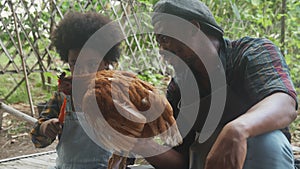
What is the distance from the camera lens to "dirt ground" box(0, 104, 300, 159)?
2984 millimetres

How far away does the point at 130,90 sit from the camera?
100 centimetres

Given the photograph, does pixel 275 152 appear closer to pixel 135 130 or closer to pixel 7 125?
pixel 135 130

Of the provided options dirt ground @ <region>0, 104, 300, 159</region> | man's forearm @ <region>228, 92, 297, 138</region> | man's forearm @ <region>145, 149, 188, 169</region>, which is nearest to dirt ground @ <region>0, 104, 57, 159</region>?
dirt ground @ <region>0, 104, 300, 159</region>

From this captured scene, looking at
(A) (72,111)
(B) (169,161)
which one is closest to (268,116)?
(B) (169,161)

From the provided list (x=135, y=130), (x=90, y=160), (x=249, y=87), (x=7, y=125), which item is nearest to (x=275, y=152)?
(x=249, y=87)

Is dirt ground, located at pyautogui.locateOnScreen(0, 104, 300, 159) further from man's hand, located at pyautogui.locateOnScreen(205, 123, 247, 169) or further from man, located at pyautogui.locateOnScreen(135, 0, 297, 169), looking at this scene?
man's hand, located at pyautogui.locateOnScreen(205, 123, 247, 169)

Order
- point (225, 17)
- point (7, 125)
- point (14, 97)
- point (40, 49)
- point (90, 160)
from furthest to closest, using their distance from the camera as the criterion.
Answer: point (225, 17) < point (14, 97) < point (40, 49) < point (7, 125) < point (90, 160)

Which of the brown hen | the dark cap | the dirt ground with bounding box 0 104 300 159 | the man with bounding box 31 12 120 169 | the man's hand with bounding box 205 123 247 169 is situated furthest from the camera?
the dirt ground with bounding box 0 104 300 159

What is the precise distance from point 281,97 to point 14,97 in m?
3.50

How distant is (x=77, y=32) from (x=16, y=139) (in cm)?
191

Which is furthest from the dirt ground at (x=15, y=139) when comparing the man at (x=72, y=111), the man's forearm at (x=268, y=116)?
the man's forearm at (x=268, y=116)

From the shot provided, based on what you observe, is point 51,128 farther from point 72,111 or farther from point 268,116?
point 268,116

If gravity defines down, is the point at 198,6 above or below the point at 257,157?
above

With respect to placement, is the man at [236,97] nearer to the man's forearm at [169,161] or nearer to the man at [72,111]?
the man's forearm at [169,161]
